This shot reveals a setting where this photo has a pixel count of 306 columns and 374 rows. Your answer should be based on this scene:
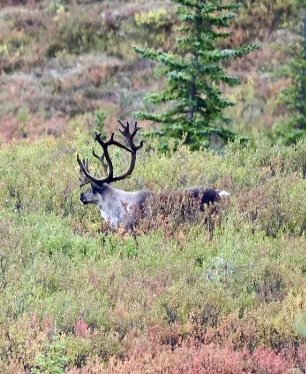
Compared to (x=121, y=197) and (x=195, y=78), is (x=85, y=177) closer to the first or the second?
(x=121, y=197)

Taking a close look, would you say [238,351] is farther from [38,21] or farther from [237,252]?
[38,21]

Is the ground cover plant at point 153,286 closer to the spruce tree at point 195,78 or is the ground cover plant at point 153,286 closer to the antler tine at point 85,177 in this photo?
the antler tine at point 85,177

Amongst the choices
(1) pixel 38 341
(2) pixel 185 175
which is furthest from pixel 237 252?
(2) pixel 185 175

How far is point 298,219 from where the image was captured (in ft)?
34.3

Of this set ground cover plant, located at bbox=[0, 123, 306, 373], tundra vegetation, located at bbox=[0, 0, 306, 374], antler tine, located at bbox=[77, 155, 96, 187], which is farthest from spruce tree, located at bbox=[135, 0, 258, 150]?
antler tine, located at bbox=[77, 155, 96, 187]

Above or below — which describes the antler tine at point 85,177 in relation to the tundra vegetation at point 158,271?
above

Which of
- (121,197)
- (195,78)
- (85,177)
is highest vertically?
(195,78)

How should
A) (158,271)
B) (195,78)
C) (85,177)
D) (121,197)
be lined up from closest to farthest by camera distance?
(158,271) < (121,197) < (85,177) < (195,78)

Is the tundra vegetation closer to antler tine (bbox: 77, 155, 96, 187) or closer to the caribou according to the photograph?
the caribou

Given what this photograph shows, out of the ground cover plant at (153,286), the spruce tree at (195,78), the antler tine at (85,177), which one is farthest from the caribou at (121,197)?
the spruce tree at (195,78)

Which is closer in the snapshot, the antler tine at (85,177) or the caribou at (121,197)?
the caribou at (121,197)

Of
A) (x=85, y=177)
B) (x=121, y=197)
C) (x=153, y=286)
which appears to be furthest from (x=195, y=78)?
(x=153, y=286)

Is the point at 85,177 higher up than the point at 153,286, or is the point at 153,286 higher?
the point at 85,177

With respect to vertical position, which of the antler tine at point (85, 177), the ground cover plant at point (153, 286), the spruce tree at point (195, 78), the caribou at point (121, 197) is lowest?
the ground cover plant at point (153, 286)
